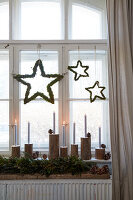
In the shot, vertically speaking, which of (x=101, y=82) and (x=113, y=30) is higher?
(x=113, y=30)

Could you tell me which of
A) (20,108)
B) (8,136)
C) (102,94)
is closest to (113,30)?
(102,94)

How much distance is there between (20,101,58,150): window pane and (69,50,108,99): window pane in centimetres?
29

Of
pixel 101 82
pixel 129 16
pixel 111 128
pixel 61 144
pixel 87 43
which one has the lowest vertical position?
pixel 61 144

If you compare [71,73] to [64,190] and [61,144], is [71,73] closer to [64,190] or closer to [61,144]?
[61,144]

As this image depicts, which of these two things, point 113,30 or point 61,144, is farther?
point 61,144

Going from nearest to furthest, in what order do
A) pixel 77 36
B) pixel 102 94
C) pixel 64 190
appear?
1. pixel 64 190
2. pixel 102 94
3. pixel 77 36

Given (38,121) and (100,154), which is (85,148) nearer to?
(100,154)

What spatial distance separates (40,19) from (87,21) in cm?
49

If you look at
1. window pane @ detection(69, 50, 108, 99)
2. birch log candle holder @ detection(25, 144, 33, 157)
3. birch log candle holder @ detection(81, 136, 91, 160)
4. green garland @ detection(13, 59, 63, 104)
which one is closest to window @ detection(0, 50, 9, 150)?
green garland @ detection(13, 59, 63, 104)

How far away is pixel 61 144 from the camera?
2.09 meters

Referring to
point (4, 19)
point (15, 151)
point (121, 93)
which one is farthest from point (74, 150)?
point (4, 19)

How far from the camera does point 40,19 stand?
222cm

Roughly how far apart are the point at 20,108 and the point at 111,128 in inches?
35.7

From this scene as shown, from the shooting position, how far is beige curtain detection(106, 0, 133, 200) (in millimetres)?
1788
